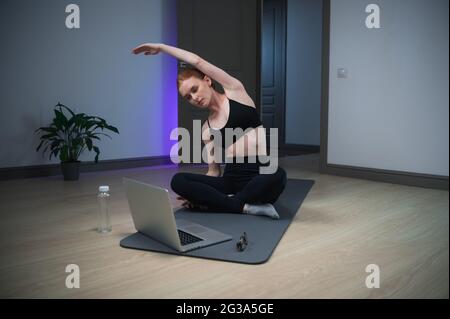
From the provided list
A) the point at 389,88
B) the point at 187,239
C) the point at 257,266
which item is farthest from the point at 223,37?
the point at 257,266

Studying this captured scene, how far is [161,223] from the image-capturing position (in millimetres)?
1652

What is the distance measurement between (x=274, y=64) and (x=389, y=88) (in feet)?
10.4

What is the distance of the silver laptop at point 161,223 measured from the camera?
61.9 inches

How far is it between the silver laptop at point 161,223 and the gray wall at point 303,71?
4.55 meters

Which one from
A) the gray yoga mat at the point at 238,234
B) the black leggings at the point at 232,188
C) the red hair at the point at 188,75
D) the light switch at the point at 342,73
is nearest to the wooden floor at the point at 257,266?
the gray yoga mat at the point at 238,234

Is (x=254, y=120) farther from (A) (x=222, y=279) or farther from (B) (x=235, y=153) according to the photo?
(A) (x=222, y=279)

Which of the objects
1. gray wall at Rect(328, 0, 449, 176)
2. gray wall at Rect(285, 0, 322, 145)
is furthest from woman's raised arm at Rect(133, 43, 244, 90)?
gray wall at Rect(285, 0, 322, 145)

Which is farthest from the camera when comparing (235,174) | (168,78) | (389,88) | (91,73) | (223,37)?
(168,78)

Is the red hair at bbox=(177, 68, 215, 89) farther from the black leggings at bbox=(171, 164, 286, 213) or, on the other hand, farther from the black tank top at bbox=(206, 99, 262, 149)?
the black leggings at bbox=(171, 164, 286, 213)

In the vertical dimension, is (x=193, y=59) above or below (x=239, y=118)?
above

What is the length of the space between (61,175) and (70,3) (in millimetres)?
1564

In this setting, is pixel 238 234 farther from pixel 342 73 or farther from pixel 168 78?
pixel 168 78

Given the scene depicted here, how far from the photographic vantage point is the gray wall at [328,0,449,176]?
3.13 metres
